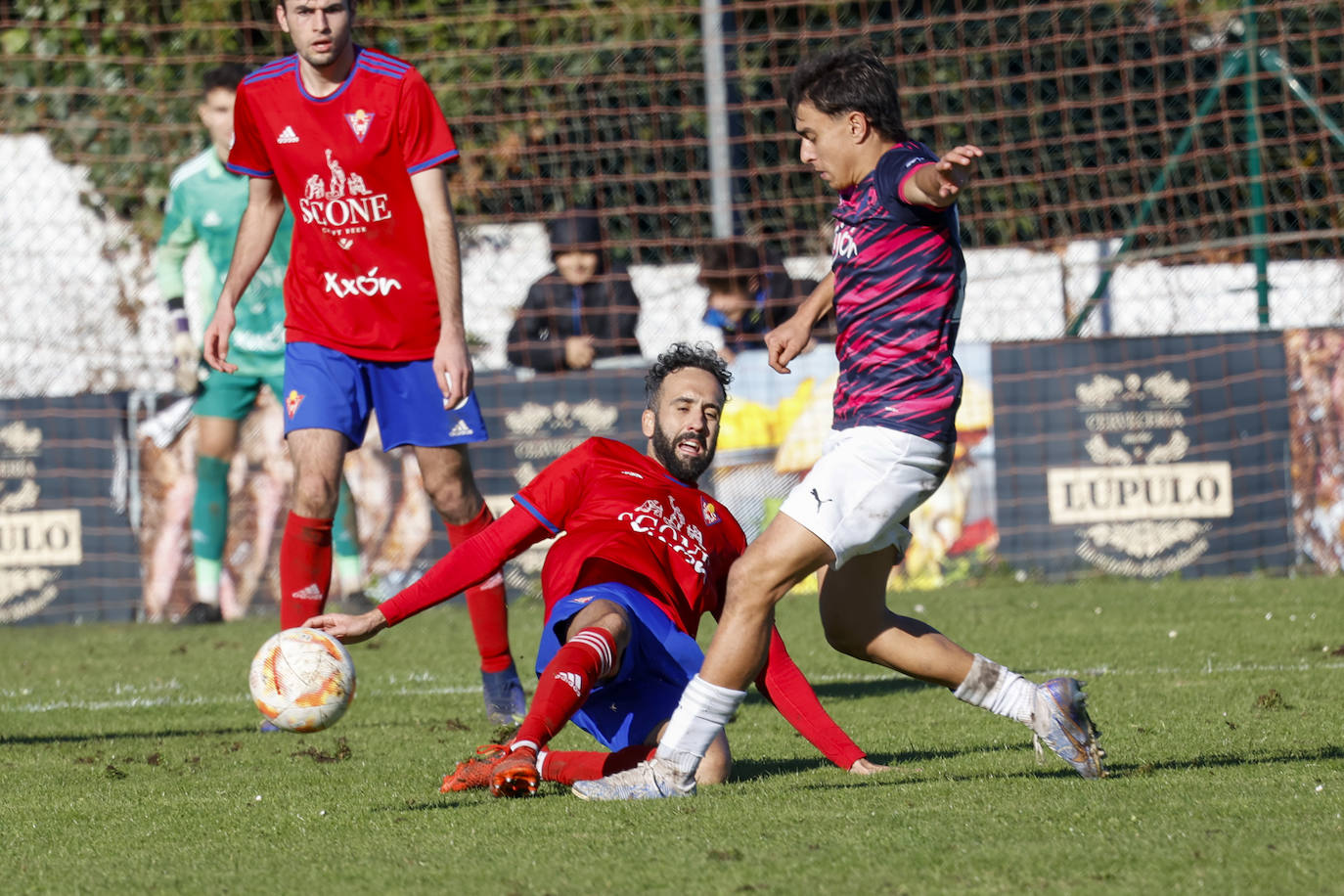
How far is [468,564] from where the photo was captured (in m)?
3.92

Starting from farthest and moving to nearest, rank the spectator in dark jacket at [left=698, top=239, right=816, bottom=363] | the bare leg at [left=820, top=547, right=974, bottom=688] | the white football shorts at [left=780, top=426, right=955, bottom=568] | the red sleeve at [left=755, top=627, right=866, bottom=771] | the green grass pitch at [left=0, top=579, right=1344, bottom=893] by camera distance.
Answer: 1. the spectator in dark jacket at [left=698, top=239, right=816, bottom=363]
2. the red sleeve at [left=755, top=627, right=866, bottom=771]
3. the bare leg at [left=820, top=547, right=974, bottom=688]
4. the white football shorts at [left=780, top=426, right=955, bottom=568]
5. the green grass pitch at [left=0, top=579, right=1344, bottom=893]

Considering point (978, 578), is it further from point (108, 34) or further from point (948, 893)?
point (108, 34)

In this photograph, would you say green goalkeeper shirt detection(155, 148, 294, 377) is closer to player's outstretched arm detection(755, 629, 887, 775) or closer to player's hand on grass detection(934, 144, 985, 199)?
player's outstretched arm detection(755, 629, 887, 775)

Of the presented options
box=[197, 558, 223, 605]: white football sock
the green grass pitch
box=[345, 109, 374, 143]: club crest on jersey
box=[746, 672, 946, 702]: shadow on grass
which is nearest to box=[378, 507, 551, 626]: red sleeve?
the green grass pitch

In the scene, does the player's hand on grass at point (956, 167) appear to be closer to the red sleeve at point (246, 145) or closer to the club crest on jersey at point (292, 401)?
the club crest on jersey at point (292, 401)

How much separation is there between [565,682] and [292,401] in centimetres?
196

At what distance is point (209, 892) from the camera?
2.88m

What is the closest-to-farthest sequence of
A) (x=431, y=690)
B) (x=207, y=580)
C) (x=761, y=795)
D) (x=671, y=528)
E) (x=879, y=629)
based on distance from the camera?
(x=761, y=795) < (x=879, y=629) < (x=671, y=528) < (x=431, y=690) < (x=207, y=580)

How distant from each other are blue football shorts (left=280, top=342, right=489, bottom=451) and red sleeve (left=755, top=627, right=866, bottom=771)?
1.60 metres

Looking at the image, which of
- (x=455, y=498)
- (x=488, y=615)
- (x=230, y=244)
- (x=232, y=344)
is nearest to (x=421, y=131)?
(x=455, y=498)

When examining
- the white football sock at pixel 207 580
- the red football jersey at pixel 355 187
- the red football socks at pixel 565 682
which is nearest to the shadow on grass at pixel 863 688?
the red football jersey at pixel 355 187

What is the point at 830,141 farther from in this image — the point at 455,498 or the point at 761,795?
the point at 455,498

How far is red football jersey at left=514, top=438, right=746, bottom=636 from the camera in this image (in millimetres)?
4262

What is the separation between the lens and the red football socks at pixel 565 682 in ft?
12.1
